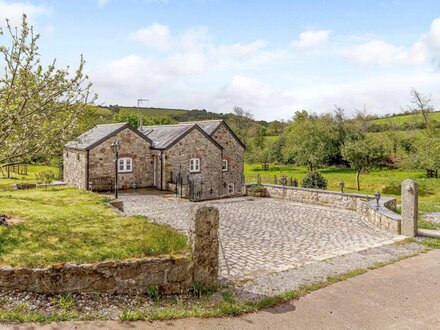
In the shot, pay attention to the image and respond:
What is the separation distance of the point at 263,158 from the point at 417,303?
4621cm

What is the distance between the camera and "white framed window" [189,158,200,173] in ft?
90.1

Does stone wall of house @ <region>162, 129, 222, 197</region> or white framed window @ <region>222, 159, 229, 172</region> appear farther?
white framed window @ <region>222, 159, 229, 172</region>

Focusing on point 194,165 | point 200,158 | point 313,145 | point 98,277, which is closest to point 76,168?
point 194,165

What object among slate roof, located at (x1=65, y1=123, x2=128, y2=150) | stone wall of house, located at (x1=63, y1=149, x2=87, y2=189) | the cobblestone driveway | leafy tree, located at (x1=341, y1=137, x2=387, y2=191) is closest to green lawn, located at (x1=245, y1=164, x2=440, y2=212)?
leafy tree, located at (x1=341, y1=137, x2=387, y2=191)

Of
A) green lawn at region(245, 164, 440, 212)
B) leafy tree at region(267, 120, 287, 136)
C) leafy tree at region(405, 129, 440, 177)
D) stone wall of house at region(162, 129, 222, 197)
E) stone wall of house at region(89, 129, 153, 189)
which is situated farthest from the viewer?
leafy tree at region(267, 120, 287, 136)

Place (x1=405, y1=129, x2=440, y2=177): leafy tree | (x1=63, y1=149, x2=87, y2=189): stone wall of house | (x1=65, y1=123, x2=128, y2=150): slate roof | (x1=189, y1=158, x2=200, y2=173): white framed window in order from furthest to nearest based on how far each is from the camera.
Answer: (x1=405, y1=129, x2=440, y2=177): leafy tree < (x1=189, y1=158, x2=200, y2=173): white framed window < (x1=63, y1=149, x2=87, y2=189): stone wall of house < (x1=65, y1=123, x2=128, y2=150): slate roof

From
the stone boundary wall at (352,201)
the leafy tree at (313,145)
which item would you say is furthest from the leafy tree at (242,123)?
the stone boundary wall at (352,201)

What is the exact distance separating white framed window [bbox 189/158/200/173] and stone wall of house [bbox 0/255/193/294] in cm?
2076

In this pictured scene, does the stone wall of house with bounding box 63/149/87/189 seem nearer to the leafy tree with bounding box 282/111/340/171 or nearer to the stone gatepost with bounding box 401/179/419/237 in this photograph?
the stone gatepost with bounding box 401/179/419/237

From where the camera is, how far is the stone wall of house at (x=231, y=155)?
31.2 meters

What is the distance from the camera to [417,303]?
6730 millimetres

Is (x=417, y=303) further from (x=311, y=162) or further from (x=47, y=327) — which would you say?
(x=311, y=162)

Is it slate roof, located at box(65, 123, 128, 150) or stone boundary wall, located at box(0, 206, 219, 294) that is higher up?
slate roof, located at box(65, 123, 128, 150)

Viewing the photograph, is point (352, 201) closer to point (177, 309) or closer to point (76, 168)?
point (177, 309)
